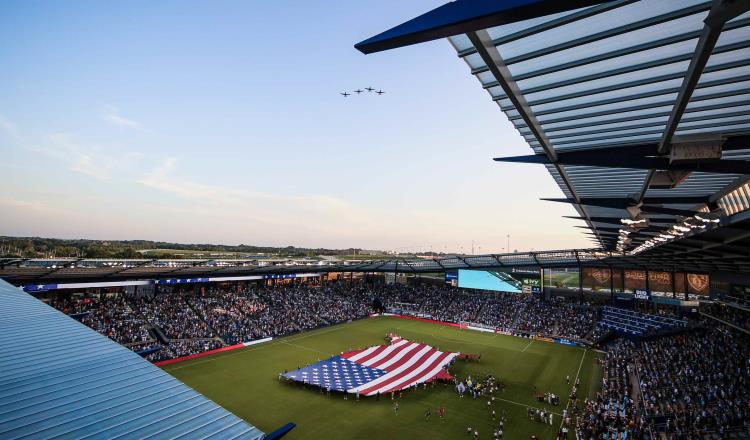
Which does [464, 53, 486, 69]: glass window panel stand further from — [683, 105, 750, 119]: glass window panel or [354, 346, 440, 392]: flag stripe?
[354, 346, 440, 392]: flag stripe

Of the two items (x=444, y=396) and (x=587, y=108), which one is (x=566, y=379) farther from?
(x=587, y=108)

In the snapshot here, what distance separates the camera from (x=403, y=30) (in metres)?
3.87

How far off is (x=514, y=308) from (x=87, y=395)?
56.0 m

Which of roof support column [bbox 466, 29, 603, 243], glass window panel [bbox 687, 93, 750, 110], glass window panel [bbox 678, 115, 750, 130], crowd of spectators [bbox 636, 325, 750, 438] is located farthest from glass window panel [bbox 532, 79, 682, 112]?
crowd of spectators [bbox 636, 325, 750, 438]

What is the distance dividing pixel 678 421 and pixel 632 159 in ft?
73.6

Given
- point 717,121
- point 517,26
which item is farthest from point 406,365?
point 517,26

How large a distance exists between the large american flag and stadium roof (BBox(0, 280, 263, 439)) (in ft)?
61.9

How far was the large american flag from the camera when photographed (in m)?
28.7

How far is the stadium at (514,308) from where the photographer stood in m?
5.88

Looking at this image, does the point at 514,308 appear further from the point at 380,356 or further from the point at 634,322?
the point at 380,356

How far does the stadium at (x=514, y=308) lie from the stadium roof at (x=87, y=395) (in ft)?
0.20

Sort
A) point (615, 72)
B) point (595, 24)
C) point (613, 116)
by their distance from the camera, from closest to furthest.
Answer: point (595, 24) < point (615, 72) < point (613, 116)

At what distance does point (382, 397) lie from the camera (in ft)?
92.3

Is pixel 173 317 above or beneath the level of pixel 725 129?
beneath
